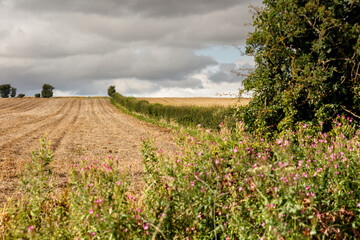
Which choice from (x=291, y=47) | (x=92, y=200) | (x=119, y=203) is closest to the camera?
(x=119, y=203)

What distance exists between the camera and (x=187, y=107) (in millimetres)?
23203

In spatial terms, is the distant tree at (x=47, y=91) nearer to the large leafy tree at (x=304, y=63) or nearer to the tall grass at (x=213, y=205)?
the large leafy tree at (x=304, y=63)

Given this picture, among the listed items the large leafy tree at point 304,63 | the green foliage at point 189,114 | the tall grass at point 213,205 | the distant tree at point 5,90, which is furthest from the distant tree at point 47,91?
the tall grass at point 213,205

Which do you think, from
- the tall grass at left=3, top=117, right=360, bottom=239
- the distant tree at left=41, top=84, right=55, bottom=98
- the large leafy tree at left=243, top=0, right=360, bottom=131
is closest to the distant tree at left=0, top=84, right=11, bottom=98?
the distant tree at left=41, top=84, right=55, bottom=98

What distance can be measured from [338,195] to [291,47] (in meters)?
5.58

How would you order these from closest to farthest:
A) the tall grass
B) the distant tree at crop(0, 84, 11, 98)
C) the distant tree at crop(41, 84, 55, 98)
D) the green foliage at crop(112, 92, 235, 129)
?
1. the tall grass
2. the green foliage at crop(112, 92, 235, 129)
3. the distant tree at crop(41, 84, 55, 98)
4. the distant tree at crop(0, 84, 11, 98)

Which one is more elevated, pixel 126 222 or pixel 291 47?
pixel 291 47

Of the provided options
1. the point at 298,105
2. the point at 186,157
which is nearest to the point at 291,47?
the point at 298,105

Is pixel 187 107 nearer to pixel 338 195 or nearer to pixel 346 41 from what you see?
pixel 346 41

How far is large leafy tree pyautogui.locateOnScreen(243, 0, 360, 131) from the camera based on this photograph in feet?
24.2

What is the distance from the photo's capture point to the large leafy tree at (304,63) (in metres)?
7.36

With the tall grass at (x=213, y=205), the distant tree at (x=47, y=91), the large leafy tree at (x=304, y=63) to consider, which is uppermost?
the distant tree at (x=47, y=91)

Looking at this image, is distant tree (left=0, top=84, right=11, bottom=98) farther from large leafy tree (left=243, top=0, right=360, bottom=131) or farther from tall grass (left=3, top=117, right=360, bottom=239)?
tall grass (left=3, top=117, right=360, bottom=239)

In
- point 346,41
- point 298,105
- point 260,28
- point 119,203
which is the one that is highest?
point 260,28
